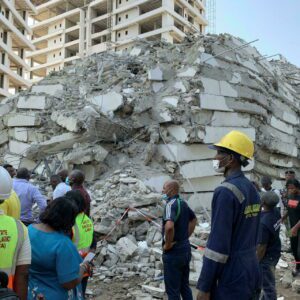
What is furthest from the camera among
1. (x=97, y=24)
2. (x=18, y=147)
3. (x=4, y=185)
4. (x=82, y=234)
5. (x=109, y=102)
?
(x=97, y=24)

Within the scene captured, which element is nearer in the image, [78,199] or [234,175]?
[234,175]

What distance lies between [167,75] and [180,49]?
5.58 feet

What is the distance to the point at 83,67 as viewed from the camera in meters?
13.7

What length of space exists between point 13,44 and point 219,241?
5177 cm

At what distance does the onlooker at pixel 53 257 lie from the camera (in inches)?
102

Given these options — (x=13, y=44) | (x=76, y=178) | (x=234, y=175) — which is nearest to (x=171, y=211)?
(x=76, y=178)

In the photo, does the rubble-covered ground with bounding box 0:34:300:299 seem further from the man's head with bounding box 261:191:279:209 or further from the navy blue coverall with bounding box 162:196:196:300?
the man's head with bounding box 261:191:279:209

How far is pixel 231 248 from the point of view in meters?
2.62

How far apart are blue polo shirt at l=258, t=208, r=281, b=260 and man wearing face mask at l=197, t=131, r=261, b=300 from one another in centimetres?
188

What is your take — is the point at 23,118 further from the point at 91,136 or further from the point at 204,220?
the point at 204,220

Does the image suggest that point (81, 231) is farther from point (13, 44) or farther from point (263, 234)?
point (13, 44)

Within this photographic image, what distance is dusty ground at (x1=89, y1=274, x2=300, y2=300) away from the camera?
5.79 metres

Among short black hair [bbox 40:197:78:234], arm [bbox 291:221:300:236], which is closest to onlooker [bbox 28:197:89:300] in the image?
short black hair [bbox 40:197:78:234]

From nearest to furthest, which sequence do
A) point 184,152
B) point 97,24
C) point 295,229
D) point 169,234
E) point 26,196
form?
point 169,234 → point 26,196 → point 295,229 → point 184,152 → point 97,24
